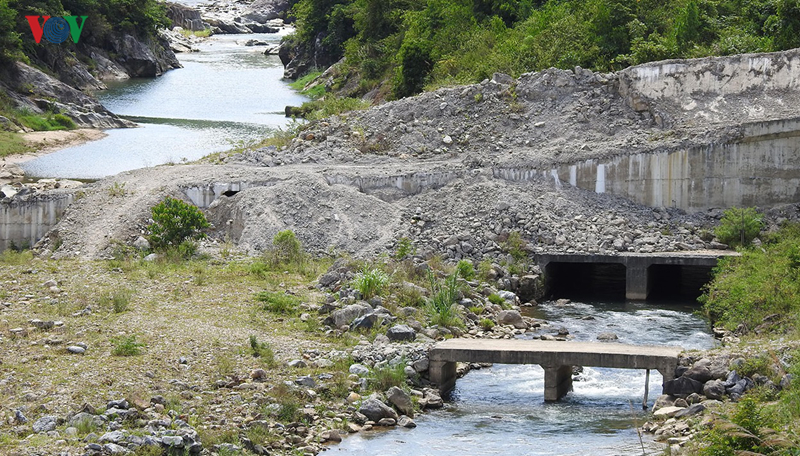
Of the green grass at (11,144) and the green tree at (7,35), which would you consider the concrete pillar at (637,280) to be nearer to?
the green grass at (11,144)

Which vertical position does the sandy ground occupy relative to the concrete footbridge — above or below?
above

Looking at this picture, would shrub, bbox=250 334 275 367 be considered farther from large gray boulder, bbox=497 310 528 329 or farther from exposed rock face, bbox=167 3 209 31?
exposed rock face, bbox=167 3 209 31

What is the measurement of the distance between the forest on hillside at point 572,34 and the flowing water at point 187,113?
26.6 feet

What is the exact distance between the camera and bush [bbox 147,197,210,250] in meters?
27.1

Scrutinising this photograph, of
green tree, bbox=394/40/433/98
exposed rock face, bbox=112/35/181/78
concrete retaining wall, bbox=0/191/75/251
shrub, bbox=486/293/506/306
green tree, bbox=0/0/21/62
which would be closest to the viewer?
shrub, bbox=486/293/506/306

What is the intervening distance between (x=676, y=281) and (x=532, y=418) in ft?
37.8

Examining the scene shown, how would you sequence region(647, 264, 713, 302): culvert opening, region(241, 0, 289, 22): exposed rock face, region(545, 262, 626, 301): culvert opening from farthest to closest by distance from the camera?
region(241, 0, 289, 22): exposed rock face → region(545, 262, 626, 301): culvert opening → region(647, 264, 713, 302): culvert opening

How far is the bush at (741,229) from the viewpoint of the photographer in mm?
27359

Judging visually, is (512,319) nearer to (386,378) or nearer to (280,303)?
(280,303)

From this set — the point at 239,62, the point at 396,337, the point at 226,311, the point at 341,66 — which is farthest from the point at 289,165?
the point at 239,62

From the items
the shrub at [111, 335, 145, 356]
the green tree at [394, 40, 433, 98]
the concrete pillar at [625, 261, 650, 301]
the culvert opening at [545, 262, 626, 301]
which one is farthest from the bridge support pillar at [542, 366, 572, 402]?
the green tree at [394, 40, 433, 98]

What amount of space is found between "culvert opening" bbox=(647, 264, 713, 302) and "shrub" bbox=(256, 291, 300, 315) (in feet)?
28.9

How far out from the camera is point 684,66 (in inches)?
1234

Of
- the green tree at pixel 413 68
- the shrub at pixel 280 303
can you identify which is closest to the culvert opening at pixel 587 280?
the shrub at pixel 280 303
